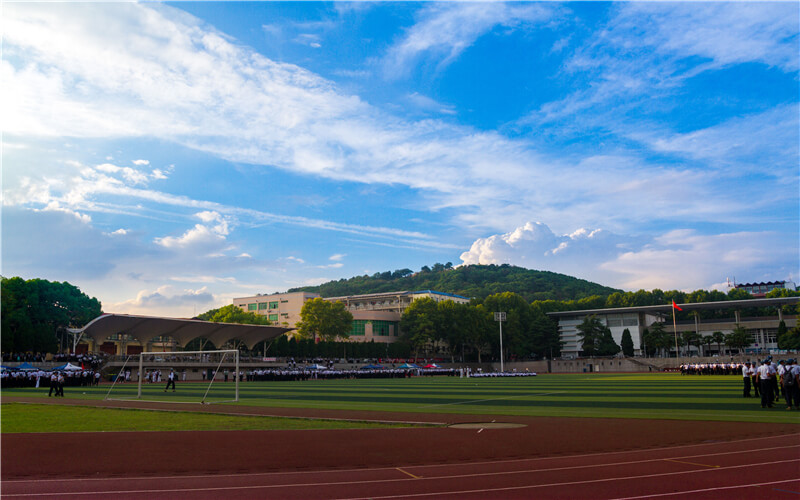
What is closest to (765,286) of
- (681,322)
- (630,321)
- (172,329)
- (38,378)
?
(681,322)

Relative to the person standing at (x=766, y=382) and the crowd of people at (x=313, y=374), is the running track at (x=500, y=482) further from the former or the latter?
the crowd of people at (x=313, y=374)

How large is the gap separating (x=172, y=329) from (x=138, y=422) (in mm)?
61147

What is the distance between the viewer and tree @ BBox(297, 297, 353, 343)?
104 meters

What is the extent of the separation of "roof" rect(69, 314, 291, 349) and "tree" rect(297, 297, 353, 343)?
613 inches

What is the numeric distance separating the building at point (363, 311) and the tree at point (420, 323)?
4.05 metres

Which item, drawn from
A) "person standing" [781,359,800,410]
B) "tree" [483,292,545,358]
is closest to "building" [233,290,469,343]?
"tree" [483,292,545,358]

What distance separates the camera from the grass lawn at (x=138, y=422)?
1672 centimetres

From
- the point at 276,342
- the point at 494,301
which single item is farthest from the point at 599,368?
the point at 276,342

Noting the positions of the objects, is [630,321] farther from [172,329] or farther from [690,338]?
[172,329]

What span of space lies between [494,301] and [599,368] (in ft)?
103

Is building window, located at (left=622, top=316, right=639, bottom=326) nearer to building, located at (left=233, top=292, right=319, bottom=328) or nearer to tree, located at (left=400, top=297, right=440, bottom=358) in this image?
tree, located at (left=400, top=297, right=440, bottom=358)

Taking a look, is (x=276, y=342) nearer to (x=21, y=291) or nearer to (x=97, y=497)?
(x=21, y=291)

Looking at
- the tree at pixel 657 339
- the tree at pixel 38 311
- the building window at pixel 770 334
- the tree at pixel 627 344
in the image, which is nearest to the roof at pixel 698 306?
the building window at pixel 770 334

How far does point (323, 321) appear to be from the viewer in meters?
105
